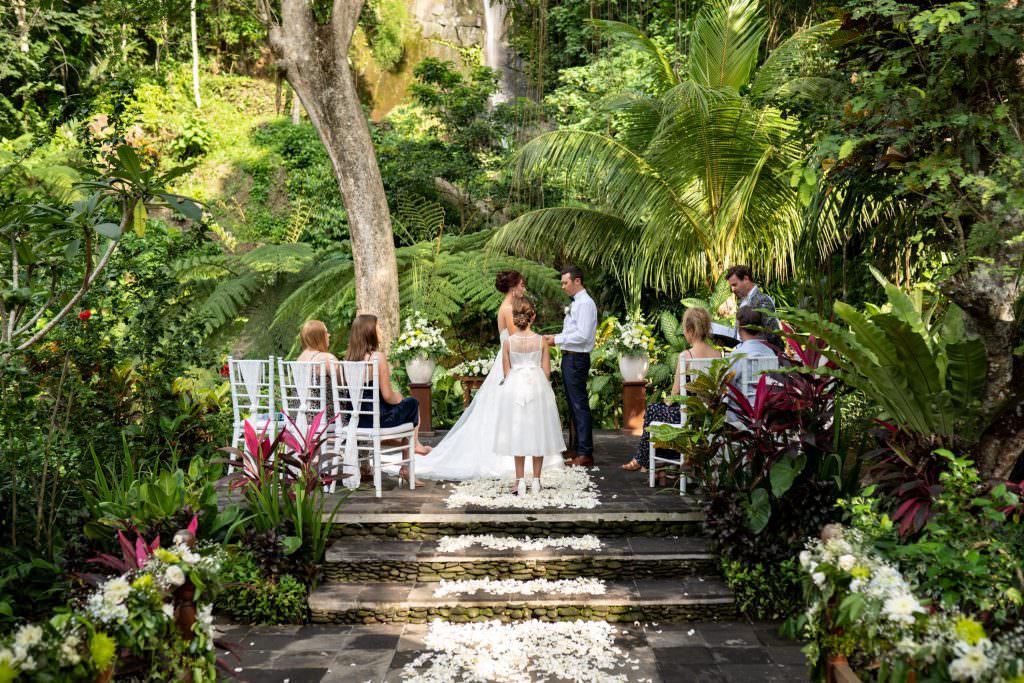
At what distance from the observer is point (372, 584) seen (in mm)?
5012

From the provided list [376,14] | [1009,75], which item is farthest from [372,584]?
[376,14]

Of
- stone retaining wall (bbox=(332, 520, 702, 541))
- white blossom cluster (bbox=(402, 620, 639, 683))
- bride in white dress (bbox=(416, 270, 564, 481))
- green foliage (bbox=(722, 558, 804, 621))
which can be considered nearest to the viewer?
white blossom cluster (bbox=(402, 620, 639, 683))

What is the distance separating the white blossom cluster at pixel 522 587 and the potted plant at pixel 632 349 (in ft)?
12.1

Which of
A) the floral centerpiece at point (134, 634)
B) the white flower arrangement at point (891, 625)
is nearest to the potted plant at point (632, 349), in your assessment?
the white flower arrangement at point (891, 625)

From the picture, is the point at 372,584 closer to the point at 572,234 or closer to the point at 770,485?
the point at 770,485

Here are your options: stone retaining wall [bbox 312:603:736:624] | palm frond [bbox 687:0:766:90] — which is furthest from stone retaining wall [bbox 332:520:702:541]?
palm frond [bbox 687:0:766:90]

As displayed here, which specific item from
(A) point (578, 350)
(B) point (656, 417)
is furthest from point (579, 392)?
(B) point (656, 417)

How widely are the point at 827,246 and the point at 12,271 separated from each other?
7.74m

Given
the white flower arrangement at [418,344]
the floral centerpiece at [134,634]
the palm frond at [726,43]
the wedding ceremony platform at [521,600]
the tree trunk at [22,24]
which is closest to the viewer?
the floral centerpiece at [134,634]

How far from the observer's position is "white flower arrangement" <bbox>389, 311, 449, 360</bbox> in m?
8.66

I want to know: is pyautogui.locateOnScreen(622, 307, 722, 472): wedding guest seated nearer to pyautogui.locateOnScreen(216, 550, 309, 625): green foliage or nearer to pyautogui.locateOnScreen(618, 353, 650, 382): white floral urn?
pyautogui.locateOnScreen(618, 353, 650, 382): white floral urn

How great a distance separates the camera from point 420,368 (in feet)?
28.8

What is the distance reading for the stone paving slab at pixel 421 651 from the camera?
156 inches

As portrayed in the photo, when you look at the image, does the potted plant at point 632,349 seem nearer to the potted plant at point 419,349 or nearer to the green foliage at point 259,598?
the potted plant at point 419,349
